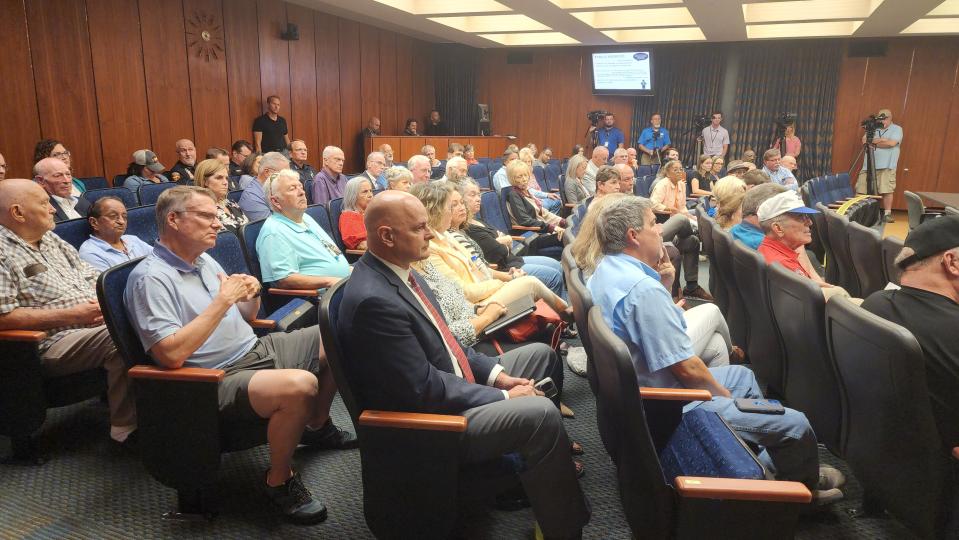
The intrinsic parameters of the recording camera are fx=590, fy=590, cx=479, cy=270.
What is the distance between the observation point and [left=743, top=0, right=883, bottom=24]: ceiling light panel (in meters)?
8.12

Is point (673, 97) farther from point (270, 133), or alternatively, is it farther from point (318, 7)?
point (270, 133)

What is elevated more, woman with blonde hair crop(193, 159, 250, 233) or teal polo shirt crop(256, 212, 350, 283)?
woman with blonde hair crop(193, 159, 250, 233)

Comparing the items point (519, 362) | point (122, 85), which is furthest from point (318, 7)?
point (519, 362)

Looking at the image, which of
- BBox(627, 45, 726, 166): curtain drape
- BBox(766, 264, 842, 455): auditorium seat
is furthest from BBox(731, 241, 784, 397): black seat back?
BBox(627, 45, 726, 166): curtain drape

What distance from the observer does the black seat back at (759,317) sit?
2.35m

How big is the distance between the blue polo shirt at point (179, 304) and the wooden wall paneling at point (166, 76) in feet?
19.4

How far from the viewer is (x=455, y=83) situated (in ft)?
43.1

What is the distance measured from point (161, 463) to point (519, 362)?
125cm

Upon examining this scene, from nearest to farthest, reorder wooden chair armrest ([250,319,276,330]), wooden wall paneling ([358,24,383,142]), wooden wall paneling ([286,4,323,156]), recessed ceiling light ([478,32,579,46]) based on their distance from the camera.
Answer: wooden chair armrest ([250,319,276,330]) < wooden wall paneling ([286,4,323,156]) < wooden wall paneling ([358,24,383,142]) < recessed ceiling light ([478,32,579,46])

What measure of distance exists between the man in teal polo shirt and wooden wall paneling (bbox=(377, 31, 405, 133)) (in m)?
8.65

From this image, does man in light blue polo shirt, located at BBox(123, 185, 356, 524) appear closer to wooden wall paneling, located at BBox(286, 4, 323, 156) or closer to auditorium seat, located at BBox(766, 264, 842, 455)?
auditorium seat, located at BBox(766, 264, 842, 455)

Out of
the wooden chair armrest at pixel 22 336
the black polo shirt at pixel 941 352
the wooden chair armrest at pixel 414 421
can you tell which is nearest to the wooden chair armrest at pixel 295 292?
the wooden chair armrest at pixel 22 336

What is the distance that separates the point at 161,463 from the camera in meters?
1.91

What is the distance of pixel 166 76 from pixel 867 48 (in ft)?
37.7
